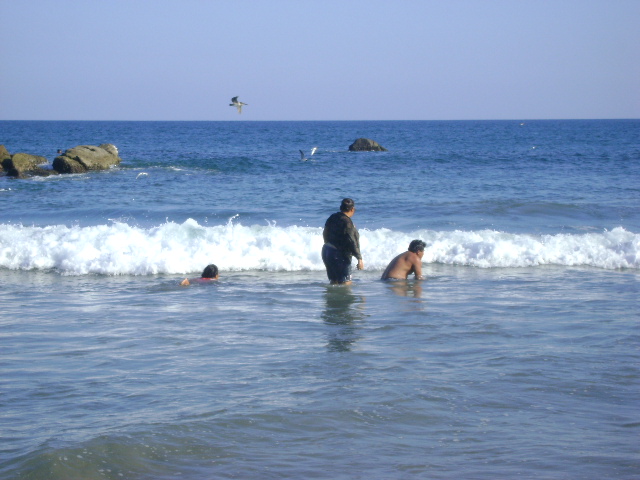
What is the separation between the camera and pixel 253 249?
12.9 meters

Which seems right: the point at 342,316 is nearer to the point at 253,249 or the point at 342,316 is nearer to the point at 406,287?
the point at 406,287

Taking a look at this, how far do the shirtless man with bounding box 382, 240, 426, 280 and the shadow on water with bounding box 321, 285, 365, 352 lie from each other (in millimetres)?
921

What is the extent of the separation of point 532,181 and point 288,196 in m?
9.35

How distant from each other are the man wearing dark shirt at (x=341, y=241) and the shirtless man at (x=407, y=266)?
3.26 feet

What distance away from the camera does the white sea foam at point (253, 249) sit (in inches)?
481

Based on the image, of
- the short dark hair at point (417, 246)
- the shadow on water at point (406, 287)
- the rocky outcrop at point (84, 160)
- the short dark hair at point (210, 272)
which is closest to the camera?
the shadow on water at point (406, 287)

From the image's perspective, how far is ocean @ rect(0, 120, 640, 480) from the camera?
4.53m

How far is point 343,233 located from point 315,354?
286 centimetres

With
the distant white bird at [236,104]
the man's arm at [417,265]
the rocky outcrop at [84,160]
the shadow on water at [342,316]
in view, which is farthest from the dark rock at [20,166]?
the shadow on water at [342,316]

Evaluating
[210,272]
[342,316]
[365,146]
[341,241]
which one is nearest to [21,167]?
[210,272]

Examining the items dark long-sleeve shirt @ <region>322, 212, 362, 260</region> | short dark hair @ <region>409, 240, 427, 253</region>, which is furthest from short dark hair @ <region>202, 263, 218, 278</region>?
short dark hair @ <region>409, 240, 427, 253</region>

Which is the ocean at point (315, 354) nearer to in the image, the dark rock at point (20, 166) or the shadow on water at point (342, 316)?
the shadow on water at point (342, 316)

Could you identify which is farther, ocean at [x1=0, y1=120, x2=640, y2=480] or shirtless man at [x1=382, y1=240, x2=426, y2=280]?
shirtless man at [x1=382, y1=240, x2=426, y2=280]

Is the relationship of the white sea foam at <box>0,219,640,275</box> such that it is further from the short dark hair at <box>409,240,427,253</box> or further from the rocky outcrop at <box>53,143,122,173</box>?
the rocky outcrop at <box>53,143,122,173</box>
